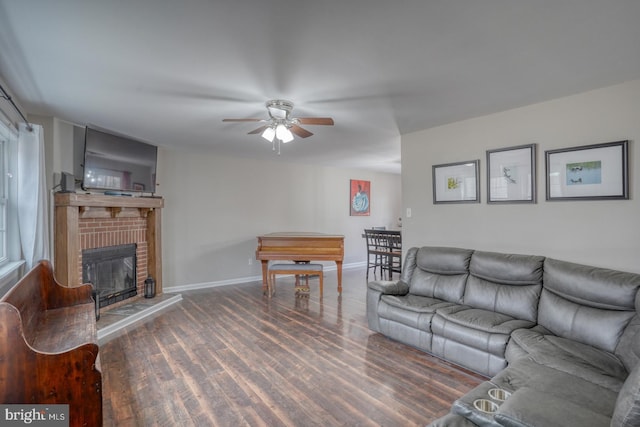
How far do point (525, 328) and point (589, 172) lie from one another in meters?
1.46

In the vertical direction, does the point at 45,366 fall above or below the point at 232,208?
below

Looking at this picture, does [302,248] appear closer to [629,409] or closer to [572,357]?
[572,357]

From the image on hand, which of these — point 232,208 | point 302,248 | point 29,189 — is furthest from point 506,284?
point 232,208

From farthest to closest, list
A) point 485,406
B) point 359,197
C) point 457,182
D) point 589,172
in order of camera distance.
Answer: point 359,197 < point 457,182 < point 589,172 < point 485,406

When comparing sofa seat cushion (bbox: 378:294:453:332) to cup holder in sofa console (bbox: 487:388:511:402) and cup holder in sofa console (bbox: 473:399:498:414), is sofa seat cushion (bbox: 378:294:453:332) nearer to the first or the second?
cup holder in sofa console (bbox: 487:388:511:402)

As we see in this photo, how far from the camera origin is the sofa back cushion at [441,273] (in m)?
3.15

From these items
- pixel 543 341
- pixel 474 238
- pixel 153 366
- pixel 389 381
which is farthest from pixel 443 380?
pixel 153 366

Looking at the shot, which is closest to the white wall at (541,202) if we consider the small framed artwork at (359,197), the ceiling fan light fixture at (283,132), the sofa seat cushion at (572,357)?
the sofa seat cushion at (572,357)

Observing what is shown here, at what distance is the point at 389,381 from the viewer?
7.98 feet

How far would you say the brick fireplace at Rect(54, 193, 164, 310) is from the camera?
3.38 m

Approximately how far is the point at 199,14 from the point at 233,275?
15.8 ft

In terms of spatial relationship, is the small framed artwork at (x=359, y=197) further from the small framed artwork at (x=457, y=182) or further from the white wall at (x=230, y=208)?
the small framed artwork at (x=457, y=182)

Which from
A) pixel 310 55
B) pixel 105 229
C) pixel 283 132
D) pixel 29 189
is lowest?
pixel 105 229

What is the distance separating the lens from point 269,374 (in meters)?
2.55
